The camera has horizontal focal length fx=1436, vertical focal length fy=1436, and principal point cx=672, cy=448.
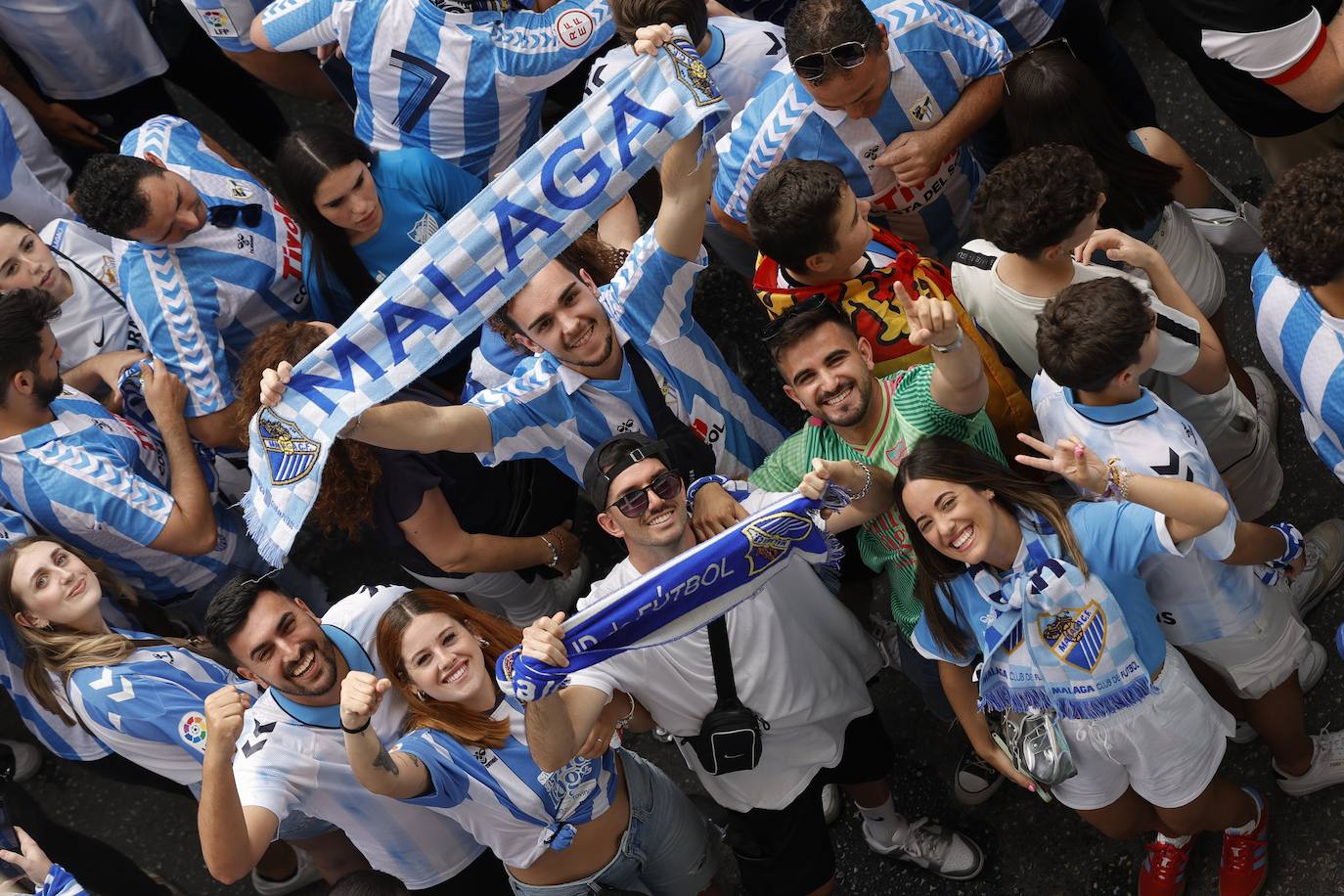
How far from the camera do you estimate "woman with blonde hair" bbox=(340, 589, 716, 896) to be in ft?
11.5

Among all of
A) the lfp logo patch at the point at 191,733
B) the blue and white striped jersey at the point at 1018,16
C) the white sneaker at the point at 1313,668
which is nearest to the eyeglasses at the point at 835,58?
the blue and white striped jersey at the point at 1018,16

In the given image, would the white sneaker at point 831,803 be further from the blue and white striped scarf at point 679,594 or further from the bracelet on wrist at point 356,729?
the bracelet on wrist at point 356,729

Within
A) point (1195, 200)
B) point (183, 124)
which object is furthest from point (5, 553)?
point (1195, 200)

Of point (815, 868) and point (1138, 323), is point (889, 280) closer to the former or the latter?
point (1138, 323)

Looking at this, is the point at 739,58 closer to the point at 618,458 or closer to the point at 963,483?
the point at 618,458

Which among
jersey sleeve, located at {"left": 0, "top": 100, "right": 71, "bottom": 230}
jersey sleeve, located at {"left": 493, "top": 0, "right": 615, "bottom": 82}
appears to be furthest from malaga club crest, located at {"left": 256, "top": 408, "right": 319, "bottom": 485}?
jersey sleeve, located at {"left": 0, "top": 100, "right": 71, "bottom": 230}

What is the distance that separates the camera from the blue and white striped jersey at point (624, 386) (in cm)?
367

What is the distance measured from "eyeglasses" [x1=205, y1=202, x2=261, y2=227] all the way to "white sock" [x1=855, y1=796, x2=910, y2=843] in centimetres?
257

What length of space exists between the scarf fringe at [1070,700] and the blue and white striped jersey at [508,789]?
1.03 meters

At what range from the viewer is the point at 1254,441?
373 cm

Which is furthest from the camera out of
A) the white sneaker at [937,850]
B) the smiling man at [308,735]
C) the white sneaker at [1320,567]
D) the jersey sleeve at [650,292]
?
the white sneaker at [937,850]

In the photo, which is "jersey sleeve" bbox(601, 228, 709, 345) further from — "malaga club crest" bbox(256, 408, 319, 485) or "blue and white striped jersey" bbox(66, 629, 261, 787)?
"blue and white striped jersey" bbox(66, 629, 261, 787)

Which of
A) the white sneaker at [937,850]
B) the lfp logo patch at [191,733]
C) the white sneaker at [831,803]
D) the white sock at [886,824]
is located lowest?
the white sneaker at [831,803]

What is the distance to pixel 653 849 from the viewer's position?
13.1ft
